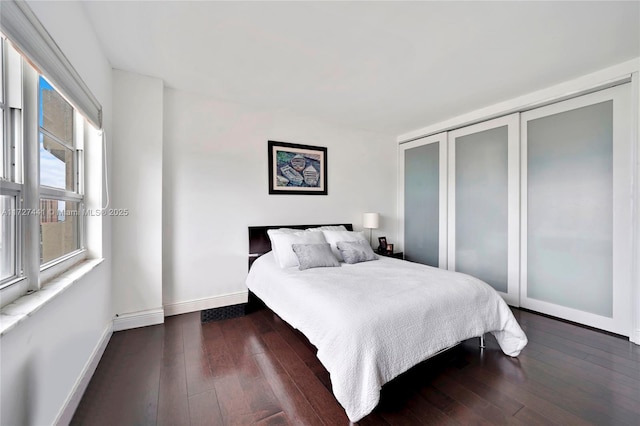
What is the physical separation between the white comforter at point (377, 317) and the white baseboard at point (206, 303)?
3.01 feet

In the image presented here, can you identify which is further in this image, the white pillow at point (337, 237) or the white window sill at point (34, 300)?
the white pillow at point (337, 237)

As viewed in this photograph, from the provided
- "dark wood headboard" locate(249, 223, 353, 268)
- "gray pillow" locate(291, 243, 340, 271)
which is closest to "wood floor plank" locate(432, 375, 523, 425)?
"gray pillow" locate(291, 243, 340, 271)

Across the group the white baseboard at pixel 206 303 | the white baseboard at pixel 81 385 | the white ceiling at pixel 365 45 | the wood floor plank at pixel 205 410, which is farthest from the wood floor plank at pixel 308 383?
the white ceiling at pixel 365 45

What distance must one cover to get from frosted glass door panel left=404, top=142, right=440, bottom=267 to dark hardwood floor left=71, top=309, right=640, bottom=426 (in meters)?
1.94

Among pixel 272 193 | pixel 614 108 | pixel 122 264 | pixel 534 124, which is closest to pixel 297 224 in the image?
pixel 272 193

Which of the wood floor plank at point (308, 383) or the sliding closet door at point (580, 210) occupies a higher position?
the sliding closet door at point (580, 210)

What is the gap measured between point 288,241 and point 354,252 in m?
0.77

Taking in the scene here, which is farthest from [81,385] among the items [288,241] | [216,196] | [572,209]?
[572,209]

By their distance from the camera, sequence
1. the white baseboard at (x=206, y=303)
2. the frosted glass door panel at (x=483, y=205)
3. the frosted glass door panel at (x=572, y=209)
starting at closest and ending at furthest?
the frosted glass door panel at (x=572, y=209) < the white baseboard at (x=206, y=303) < the frosted glass door panel at (x=483, y=205)

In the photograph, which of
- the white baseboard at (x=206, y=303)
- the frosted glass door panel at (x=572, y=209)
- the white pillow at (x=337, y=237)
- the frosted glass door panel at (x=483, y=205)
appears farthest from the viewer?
the frosted glass door panel at (x=483, y=205)

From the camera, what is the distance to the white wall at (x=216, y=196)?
9.85 feet

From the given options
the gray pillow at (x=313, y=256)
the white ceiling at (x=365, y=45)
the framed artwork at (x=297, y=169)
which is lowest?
the gray pillow at (x=313, y=256)

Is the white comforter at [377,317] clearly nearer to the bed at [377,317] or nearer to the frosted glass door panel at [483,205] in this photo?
the bed at [377,317]

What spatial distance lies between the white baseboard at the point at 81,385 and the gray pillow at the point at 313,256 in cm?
174
